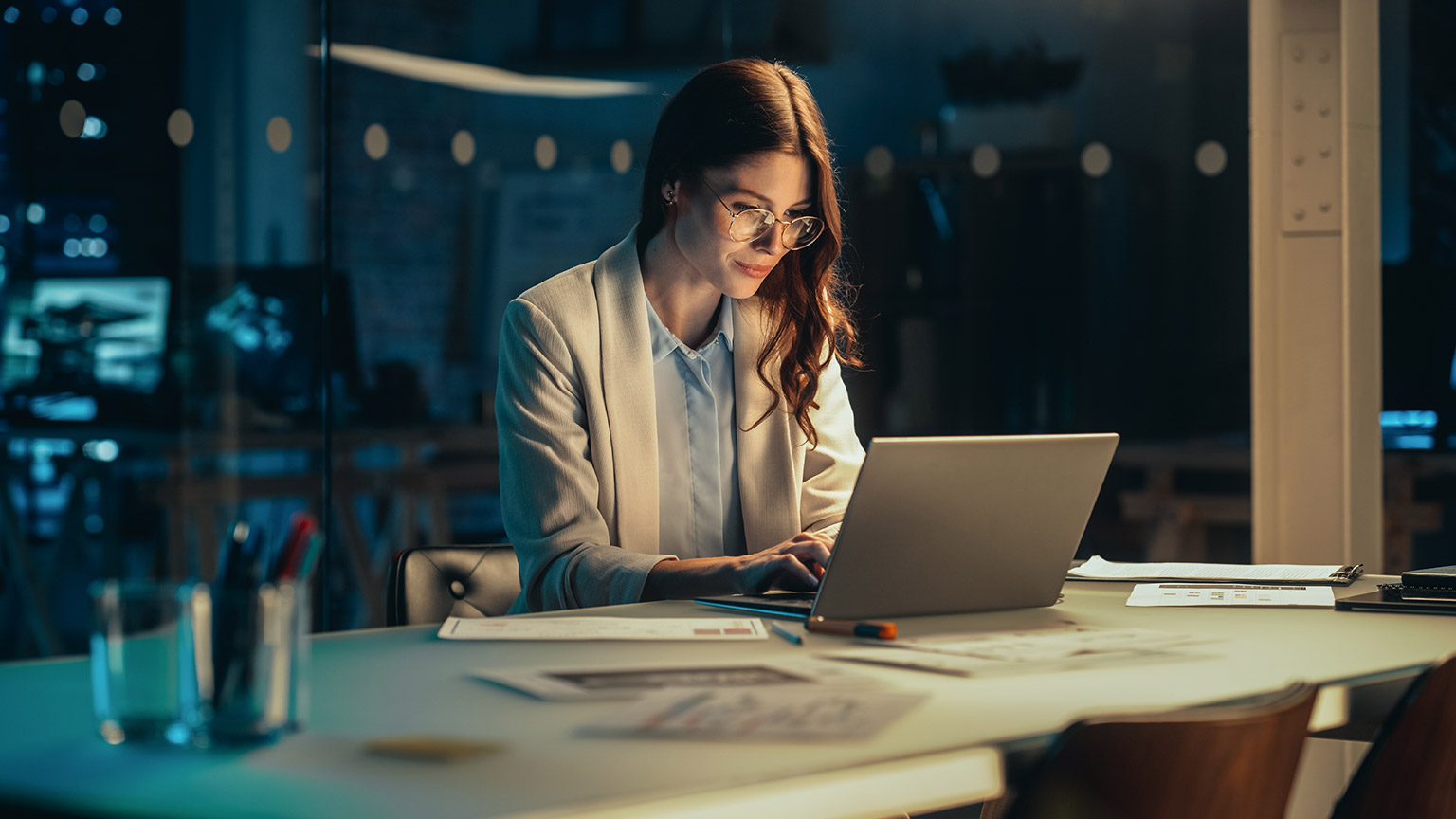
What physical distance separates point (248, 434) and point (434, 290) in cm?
66

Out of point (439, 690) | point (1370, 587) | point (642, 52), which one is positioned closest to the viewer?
point (439, 690)

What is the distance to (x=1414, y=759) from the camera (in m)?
1.21

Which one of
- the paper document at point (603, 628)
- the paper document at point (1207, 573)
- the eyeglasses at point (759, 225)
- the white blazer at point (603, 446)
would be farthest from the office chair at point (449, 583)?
the paper document at point (1207, 573)

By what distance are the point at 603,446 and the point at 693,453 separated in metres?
0.19

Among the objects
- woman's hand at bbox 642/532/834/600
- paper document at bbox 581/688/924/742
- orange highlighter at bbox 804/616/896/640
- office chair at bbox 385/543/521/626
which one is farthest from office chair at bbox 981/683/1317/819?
office chair at bbox 385/543/521/626

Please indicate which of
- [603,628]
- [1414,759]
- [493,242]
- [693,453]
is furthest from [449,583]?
[493,242]

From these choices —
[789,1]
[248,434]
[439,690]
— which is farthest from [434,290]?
[439,690]

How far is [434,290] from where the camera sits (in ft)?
13.6

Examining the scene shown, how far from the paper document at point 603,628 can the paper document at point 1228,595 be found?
545 mm

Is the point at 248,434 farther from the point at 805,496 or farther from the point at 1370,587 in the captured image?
the point at 1370,587

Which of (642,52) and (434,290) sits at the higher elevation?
(642,52)

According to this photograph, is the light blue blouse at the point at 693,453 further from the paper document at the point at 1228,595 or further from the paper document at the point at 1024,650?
the paper document at the point at 1024,650

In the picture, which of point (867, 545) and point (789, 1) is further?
point (789, 1)

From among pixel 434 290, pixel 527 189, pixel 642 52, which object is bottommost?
pixel 434 290
